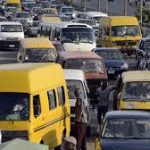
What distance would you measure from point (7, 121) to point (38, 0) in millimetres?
92547

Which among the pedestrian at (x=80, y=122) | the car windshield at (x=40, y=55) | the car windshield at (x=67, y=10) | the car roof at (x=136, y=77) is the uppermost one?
the car roof at (x=136, y=77)

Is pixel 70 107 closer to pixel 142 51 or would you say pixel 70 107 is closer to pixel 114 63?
pixel 114 63

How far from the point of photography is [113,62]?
3472 cm

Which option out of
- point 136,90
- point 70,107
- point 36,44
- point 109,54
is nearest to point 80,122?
point 70,107

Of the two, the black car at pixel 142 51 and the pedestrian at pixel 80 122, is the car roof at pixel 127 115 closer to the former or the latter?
the pedestrian at pixel 80 122

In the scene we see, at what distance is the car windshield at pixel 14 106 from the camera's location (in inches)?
656

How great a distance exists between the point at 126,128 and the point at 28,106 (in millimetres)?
1875

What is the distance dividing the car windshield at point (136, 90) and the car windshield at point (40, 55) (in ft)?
39.0

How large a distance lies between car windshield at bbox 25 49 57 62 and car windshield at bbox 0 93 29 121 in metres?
15.3

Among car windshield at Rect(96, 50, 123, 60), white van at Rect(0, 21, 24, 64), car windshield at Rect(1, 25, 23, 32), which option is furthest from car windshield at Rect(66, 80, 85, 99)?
car windshield at Rect(1, 25, 23, 32)

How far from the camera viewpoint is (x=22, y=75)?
16781 mm

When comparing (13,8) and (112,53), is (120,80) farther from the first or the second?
(13,8)

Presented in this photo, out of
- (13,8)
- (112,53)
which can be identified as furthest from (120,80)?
(13,8)

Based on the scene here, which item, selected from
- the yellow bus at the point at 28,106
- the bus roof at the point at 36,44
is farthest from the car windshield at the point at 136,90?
the bus roof at the point at 36,44
